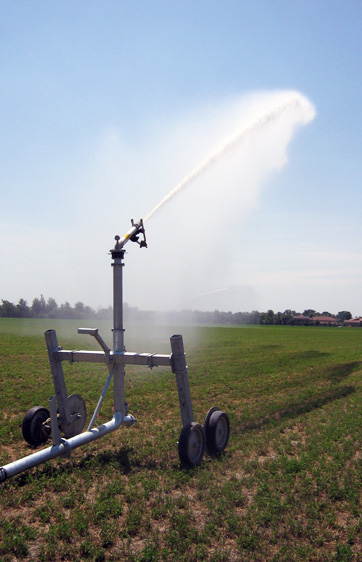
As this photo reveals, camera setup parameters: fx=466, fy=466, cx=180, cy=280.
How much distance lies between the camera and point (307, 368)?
23.0 metres

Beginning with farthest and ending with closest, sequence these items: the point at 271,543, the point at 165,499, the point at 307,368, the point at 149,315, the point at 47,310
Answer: the point at 47,310
the point at 149,315
the point at 307,368
the point at 165,499
the point at 271,543

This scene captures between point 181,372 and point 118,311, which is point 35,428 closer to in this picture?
point 118,311

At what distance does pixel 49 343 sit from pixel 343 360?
2312 cm

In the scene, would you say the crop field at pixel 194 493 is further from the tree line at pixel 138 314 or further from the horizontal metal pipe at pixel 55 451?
the tree line at pixel 138 314

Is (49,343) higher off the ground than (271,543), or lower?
higher

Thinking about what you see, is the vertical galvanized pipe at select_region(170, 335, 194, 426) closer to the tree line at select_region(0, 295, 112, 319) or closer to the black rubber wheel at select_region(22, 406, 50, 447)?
the black rubber wheel at select_region(22, 406, 50, 447)

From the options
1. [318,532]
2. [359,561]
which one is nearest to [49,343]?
[318,532]

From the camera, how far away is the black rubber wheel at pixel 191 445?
23.6 feet

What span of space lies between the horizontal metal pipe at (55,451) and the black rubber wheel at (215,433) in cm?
144

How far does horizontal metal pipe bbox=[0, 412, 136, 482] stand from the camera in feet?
19.7

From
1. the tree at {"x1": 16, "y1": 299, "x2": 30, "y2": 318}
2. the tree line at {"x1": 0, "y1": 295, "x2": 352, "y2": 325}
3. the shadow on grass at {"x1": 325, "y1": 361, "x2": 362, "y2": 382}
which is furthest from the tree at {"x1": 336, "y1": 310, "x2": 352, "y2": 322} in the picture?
the shadow on grass at {"x1": 325, "y1": 361, "x2": 362, "y2": 382}

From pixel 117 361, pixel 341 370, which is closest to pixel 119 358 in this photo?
pixel 117 361

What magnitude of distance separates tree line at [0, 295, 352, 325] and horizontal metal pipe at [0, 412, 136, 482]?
55.4ft

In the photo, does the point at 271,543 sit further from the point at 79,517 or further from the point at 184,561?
the point at 79,517
